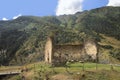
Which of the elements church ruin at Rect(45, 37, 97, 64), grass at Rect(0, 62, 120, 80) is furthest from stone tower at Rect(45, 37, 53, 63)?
grass at Rect(0, 62, 120, 80)

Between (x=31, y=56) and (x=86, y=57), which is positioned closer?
(x=86, y=57)

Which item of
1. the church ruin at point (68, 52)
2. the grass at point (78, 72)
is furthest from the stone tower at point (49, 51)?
the grass at point (78, 72)

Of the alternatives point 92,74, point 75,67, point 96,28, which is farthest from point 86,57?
point 96,28

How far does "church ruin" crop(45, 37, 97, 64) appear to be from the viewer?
64375 mm

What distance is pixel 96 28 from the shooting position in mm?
197875

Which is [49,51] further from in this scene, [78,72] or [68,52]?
[78,72]

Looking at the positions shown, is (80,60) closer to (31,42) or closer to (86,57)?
(86,57)

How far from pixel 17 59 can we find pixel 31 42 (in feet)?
53.8

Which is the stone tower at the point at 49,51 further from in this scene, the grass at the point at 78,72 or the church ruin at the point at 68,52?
the grass at the point at 78,72

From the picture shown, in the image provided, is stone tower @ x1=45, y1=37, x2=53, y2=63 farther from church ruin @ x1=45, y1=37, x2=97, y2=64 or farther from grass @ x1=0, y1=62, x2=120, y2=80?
grass @ x1=0, y1=62, x2=120, y2=80

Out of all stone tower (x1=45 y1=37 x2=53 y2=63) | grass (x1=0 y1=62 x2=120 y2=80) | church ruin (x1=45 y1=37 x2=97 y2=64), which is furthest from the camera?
church ruin (x1=45 y1=37 x2=97 y2=64)

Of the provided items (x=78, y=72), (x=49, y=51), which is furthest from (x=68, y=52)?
(x=78, y=72)

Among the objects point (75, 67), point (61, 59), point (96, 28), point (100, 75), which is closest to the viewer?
point (100, 75)

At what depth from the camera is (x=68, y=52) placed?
2660 inches
